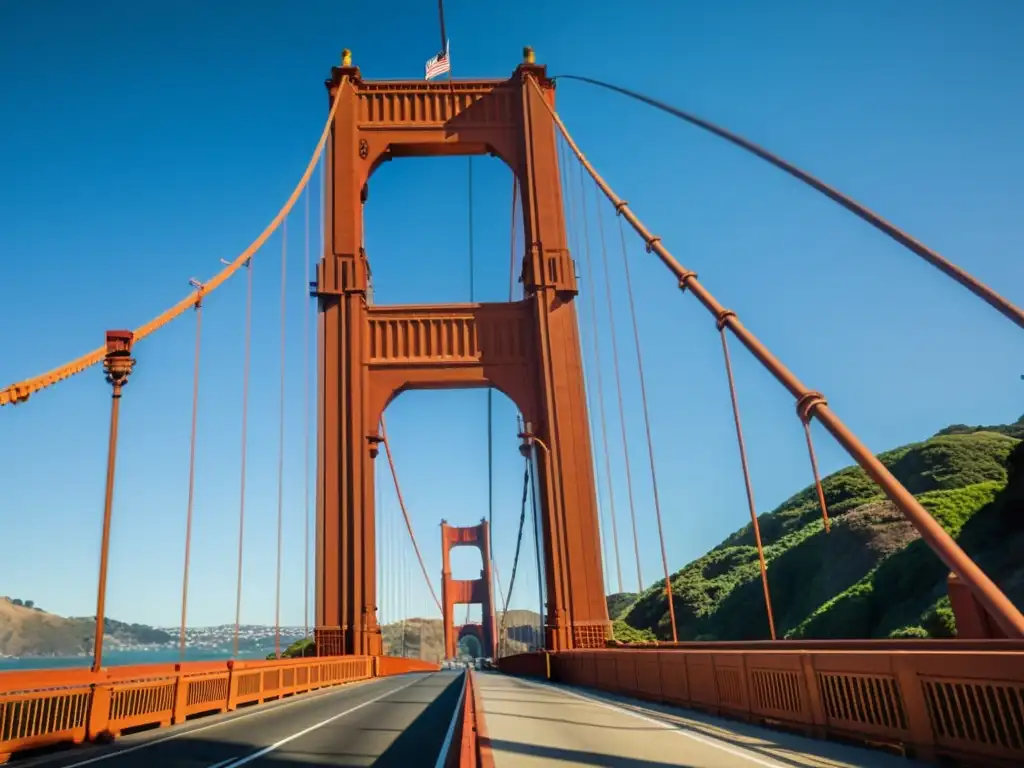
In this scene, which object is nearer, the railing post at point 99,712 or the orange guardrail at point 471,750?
the orange guardrail at point 471,750

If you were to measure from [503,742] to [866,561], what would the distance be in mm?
46780

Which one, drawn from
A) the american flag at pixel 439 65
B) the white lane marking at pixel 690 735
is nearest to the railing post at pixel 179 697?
the white lane marking at pixel 690 735

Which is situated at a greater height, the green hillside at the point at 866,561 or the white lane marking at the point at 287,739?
the green hillside at the point at 866,561

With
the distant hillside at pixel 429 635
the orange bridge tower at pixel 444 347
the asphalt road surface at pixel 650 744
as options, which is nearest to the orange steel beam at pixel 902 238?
the asphalt road surface at pixel 650 744

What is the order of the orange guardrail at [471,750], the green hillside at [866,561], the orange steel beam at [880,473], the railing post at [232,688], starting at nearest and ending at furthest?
1. the orange steel beam at [880,473]
2. the orange guardrail at [471,750]
3. the railing post at [232,688]
4. the green hillside at [866,561]

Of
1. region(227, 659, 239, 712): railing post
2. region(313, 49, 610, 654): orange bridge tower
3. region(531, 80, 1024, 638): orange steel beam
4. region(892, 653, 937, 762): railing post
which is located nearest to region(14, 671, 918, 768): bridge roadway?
region(892, 653, 937, 762): railing post

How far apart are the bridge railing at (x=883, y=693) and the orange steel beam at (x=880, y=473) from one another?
770mm

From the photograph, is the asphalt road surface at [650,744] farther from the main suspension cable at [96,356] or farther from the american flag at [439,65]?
the american flag at [439,65]

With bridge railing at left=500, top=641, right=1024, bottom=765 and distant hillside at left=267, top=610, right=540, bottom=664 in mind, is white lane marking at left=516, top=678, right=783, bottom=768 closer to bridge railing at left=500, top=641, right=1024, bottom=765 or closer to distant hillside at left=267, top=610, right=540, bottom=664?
bridge railing at left=500, top=641, right=1024, bottom=765

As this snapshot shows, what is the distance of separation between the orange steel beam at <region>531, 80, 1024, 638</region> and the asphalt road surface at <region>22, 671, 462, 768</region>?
5.33 meters

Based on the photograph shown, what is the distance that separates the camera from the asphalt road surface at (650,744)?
21.6 feet

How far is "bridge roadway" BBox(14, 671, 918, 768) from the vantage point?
6891 mm

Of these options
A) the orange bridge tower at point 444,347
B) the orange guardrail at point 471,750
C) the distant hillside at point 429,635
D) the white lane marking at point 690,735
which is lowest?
the distant hillside at point 429,635

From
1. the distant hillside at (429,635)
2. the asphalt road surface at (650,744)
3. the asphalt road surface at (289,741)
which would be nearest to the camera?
the asphalt road surface at (650,744)
